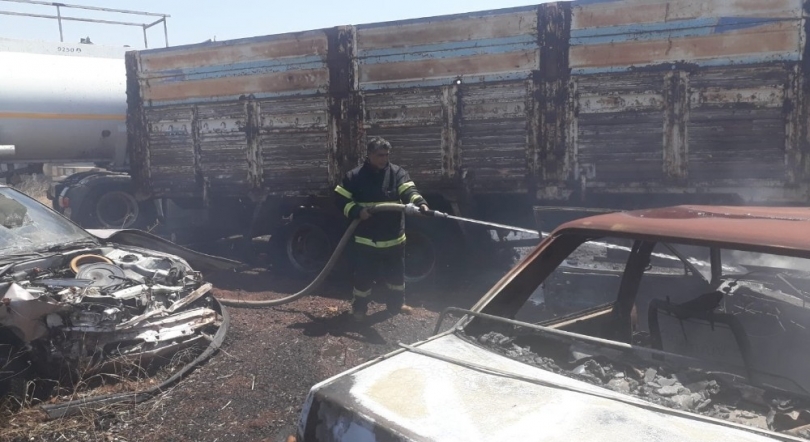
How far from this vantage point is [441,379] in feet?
7.20

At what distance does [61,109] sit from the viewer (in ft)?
35.5

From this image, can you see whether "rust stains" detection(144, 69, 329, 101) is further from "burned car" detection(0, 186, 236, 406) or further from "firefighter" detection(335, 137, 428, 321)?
"burned car" detection(0, 186, 236, 406)

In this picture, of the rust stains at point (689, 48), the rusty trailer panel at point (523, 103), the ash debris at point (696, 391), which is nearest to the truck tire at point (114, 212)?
the rusty trailer panel at point (523, 103)

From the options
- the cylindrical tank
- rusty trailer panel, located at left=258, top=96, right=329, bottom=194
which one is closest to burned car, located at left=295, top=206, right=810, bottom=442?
rusty trailer panel, located at left=258, top=96, right=329, bottom=194

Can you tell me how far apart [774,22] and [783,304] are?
12.1 feet

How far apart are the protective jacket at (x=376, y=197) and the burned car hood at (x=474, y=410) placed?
3.30m

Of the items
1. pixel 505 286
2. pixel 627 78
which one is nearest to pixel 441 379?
pixel 505 286

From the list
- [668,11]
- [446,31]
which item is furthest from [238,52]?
[668,11]

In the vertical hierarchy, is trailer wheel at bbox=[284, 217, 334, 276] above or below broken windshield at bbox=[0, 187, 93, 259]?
below

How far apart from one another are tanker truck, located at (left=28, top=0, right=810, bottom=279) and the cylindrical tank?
2.93 m

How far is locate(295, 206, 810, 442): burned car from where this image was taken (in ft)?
6.20

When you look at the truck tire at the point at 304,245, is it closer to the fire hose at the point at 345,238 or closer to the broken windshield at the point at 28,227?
the fire hose at the point at 345,238

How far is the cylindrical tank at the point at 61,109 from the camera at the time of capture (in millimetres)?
10562

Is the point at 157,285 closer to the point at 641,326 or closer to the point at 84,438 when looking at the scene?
the point at 84,438
